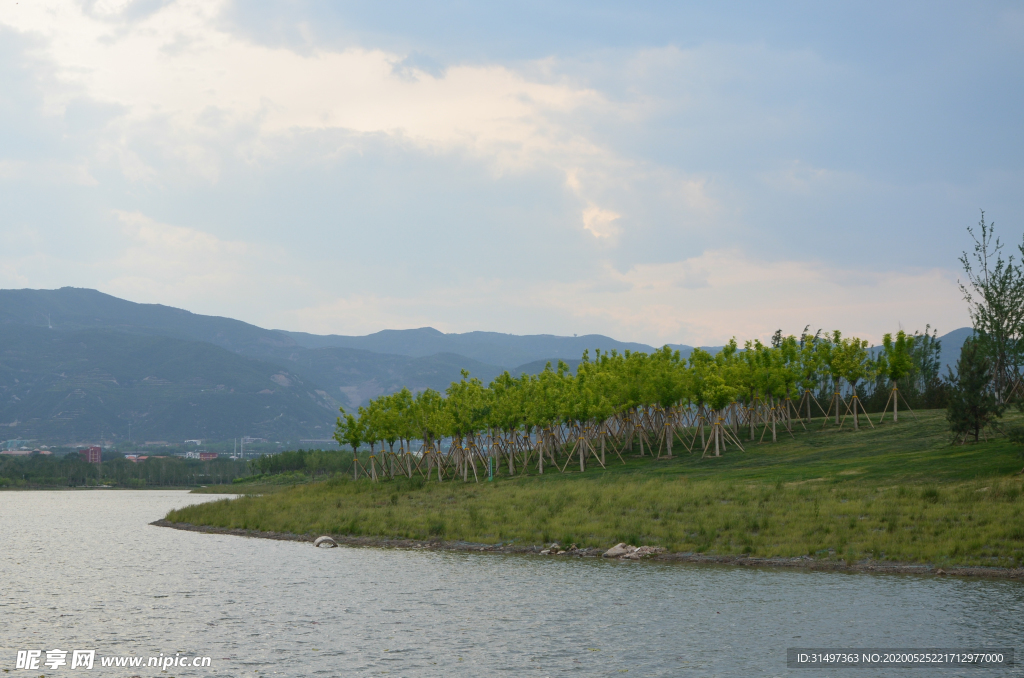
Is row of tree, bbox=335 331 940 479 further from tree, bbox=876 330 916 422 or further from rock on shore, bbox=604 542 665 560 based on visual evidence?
rock on shore, bbox=604 542 665 560

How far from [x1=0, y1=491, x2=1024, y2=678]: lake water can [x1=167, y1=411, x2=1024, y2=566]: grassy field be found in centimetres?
422

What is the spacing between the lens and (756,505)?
149 ft

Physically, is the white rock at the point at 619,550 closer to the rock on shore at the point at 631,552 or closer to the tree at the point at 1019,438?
the rock on shore at the point at 631,552

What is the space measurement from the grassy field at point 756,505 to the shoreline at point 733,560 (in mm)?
654

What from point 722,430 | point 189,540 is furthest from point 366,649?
point 722,430

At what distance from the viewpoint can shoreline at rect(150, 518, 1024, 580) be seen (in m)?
32.6

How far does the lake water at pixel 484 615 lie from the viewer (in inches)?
853

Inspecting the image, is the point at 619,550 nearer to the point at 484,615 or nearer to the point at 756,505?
the point at 756,505

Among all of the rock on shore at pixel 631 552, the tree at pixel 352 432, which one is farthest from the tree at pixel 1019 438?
the tree at pixel 352 432

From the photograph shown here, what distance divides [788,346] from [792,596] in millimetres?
56135

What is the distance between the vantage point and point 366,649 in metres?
23.2

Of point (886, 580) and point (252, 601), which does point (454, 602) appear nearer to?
point (252, 601)

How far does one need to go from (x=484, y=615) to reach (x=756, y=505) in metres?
22.7

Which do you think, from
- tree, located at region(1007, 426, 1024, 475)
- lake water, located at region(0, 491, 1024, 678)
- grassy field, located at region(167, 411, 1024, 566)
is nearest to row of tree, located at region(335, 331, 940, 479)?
grassy field, located at region(167, 411, 1024, 566)
